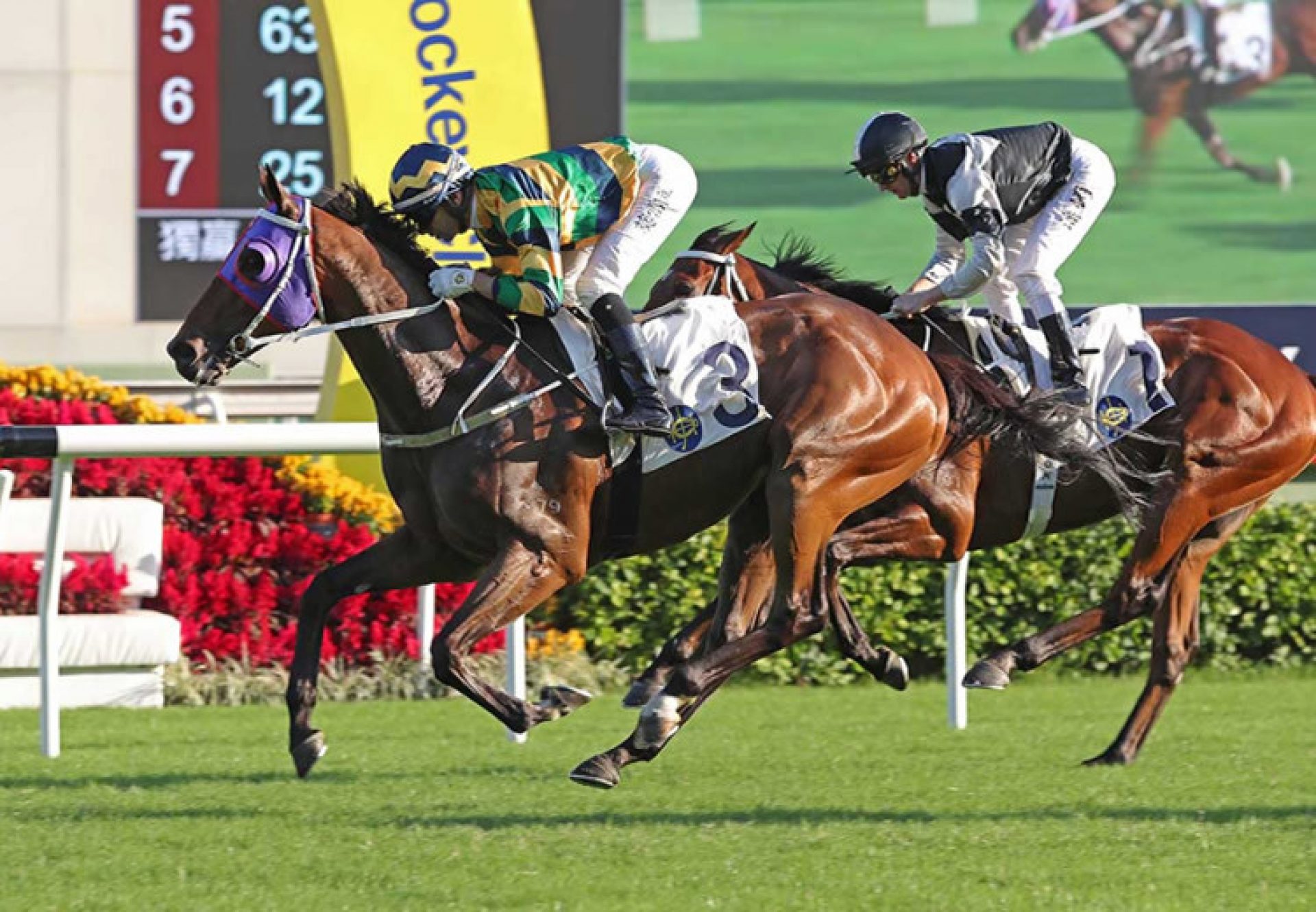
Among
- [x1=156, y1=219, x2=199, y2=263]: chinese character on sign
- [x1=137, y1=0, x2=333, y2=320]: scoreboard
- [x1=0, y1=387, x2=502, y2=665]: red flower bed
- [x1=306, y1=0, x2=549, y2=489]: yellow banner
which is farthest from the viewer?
[x1=156, y1=219, x2=199, y2=263]: chinese character on sign

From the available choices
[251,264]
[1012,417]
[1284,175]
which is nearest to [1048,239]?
[1012,417]

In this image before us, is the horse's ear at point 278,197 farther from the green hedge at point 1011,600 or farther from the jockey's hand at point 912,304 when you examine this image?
the green hedge at point 1011,600

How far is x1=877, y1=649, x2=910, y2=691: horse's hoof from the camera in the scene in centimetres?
563

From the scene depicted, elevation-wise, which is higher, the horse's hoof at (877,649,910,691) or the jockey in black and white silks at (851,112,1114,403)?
the jockey in black and white silks at (851,112,1114,403)

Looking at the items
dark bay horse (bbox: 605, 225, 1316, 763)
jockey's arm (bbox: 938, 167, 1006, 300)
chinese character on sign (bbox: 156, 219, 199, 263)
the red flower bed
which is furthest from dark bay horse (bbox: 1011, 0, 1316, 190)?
jockey's arm (bbox: 938, 167, 1006, 300)

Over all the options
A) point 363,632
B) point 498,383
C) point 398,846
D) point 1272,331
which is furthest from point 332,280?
point 1272,331

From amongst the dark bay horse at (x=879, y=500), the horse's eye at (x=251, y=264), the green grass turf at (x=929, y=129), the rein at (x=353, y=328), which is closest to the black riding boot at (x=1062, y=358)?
the dark bay horse at (x=879, y=500)

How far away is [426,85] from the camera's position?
8859 mm

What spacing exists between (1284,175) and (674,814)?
12162mm

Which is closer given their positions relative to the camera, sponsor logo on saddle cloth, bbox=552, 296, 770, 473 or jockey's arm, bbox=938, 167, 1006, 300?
sponsor logo on saddle cloth, bbox=552, 296, 770, 473

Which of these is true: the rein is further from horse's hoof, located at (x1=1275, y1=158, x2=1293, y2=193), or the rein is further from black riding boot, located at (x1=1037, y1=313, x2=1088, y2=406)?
horse's hoof, located at (x1=1275, y1=158, x2=1293, y2=193)

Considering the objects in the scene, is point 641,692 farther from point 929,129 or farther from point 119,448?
point 929,129

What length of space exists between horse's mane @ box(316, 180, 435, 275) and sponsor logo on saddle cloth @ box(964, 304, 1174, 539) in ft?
5.00

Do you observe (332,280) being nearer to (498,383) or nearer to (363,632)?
(498,383)
